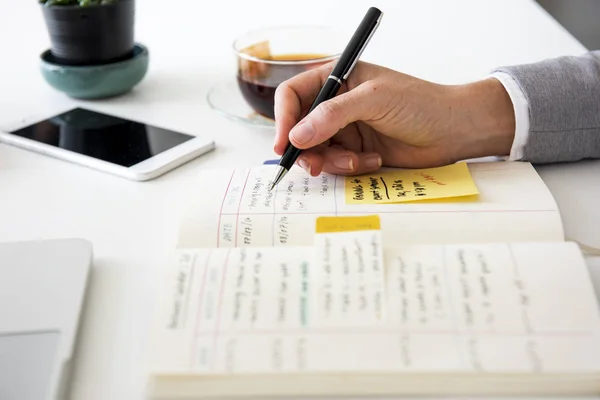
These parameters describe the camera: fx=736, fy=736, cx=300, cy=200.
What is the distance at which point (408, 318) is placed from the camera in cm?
48

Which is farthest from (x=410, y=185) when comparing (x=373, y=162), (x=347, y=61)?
(x=347, y=61)

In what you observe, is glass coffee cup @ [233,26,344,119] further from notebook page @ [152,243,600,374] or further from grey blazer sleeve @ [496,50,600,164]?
notebook page @ [152,243,600,374]

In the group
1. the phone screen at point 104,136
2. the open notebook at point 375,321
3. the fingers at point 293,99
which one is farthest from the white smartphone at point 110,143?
the open notebook at point 375,321

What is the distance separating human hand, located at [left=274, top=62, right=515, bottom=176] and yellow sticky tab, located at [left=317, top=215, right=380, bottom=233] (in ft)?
0.47

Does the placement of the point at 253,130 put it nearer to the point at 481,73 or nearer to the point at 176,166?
the point at 176,166

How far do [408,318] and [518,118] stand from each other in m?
0.36

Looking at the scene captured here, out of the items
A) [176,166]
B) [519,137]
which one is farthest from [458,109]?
[176,166]

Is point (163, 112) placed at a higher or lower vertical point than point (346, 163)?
lower

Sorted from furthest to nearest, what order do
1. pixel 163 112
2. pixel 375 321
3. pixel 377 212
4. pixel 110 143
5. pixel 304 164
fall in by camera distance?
pixel 163 112, pixel 110 143, pixel 304 164, pixel 377 212, pixel 375 321

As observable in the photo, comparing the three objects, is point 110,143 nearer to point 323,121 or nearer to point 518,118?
point 323,121

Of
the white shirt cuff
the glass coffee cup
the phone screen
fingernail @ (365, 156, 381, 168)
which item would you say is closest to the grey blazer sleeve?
the white shirt cuff

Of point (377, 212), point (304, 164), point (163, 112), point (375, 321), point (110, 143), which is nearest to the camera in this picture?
point (375, 321)

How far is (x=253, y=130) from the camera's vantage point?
92cm

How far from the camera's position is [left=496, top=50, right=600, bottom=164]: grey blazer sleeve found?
0.76 meters
